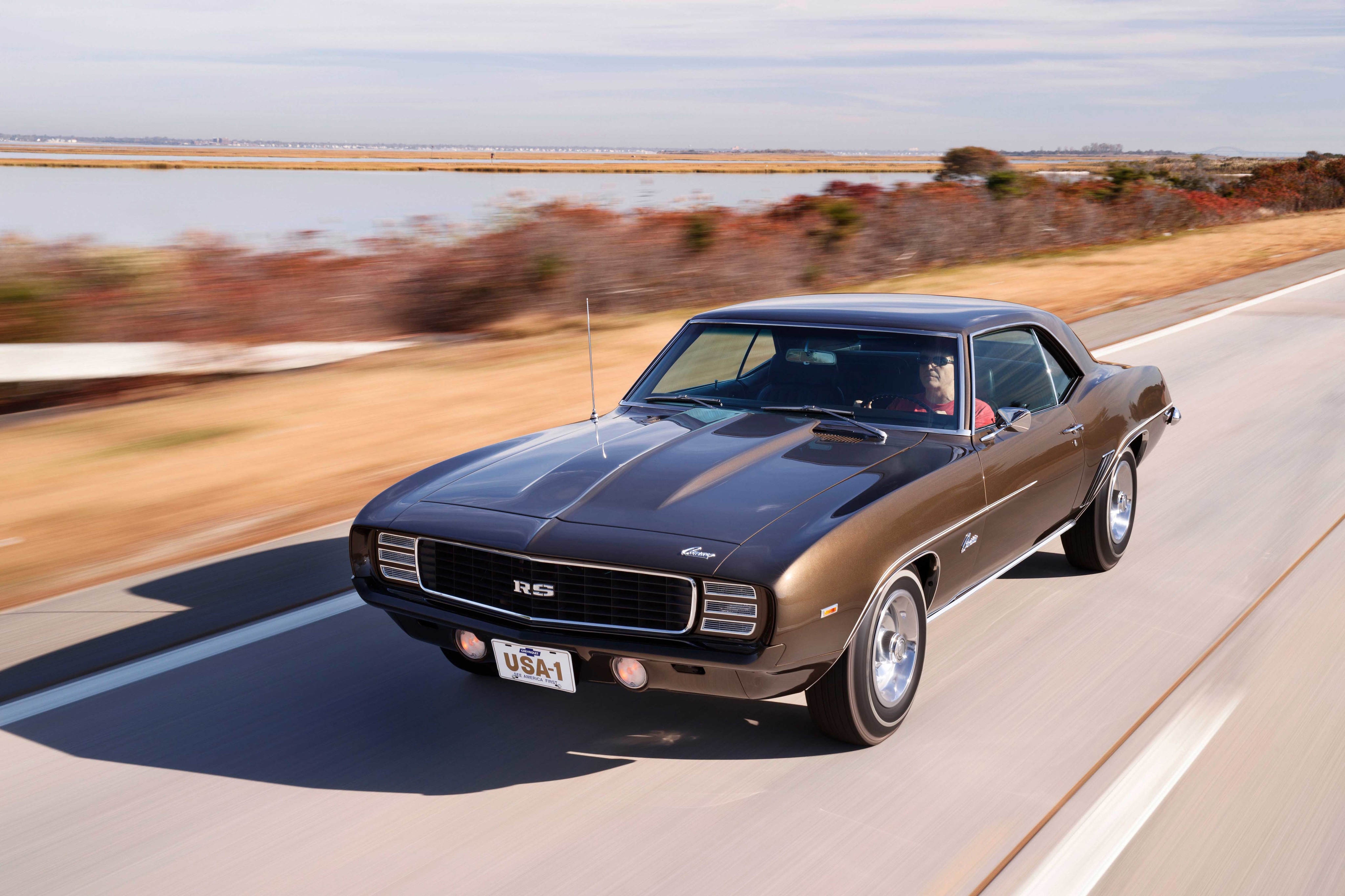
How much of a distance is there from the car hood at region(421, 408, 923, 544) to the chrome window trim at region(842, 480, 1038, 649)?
0.36 meters

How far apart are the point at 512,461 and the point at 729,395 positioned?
46.0 inches

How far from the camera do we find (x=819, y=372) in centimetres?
512

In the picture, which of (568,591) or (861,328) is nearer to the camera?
(568,591)

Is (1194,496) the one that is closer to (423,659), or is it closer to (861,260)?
(423,659)

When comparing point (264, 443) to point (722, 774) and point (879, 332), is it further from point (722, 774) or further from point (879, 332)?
point (722, 774)

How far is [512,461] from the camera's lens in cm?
456

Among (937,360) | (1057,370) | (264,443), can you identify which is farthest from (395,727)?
(264,443)

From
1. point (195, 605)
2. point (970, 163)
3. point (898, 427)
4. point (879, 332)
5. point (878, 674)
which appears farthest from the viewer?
point (970, 163)

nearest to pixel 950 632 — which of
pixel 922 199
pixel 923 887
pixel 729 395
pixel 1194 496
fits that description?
pixel 729 395

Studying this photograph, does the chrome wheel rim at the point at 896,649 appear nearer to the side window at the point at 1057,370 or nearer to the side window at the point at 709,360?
the side window at the point at 709,360

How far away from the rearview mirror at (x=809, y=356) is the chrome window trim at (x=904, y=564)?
0.97 m

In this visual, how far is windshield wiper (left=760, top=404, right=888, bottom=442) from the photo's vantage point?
4.78 metres

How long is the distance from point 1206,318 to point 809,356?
13769 mm

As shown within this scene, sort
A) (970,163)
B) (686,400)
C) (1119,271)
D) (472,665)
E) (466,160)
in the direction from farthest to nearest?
1. (466,160)
2. (970,163)
3. (1119,271)
4. (686,400)
5. (472,665)
